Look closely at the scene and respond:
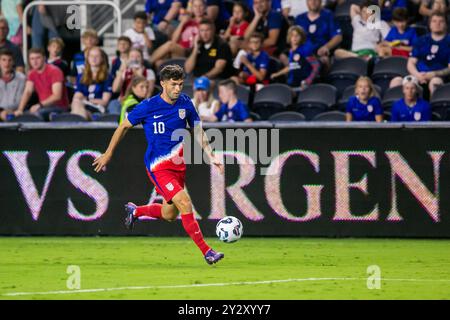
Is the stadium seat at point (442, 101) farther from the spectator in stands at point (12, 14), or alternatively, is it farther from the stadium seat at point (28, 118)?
the spectator in stands at point (12, 14)

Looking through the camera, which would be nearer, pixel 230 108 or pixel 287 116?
pixel 230 108

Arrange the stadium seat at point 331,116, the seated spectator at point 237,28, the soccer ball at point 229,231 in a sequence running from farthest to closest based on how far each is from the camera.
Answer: the seated spectator at point 237,28 → the stadium seat at point 331,116 → the soccer ball at point 229,231

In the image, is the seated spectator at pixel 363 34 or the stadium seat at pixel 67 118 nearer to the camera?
the stadium seat at pixel 67 118

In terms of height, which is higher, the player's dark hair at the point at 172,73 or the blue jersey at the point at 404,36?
A: the player's dark hair at the point at 172,73

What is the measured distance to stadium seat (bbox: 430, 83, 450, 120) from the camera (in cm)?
1703

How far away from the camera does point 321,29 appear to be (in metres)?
19.0

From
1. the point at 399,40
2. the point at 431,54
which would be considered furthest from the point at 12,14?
the point at 431,54

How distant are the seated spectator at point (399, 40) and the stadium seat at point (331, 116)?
2064 millimetres

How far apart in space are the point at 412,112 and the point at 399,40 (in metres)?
2.57

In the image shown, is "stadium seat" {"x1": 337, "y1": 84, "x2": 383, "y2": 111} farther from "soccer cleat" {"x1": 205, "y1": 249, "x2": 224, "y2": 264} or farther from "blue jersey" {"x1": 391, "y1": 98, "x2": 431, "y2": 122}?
"soccer cleat" {"x1": 205, "y1": 249, "x2": 224, "y2": 264}

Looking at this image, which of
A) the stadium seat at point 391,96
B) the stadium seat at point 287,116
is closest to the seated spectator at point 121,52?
the stadium seat at point 287,116

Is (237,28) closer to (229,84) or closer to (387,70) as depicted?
(229,84)

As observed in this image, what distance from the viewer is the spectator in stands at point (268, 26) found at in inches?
762

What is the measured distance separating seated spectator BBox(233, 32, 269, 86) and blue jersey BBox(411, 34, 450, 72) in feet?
8.06
